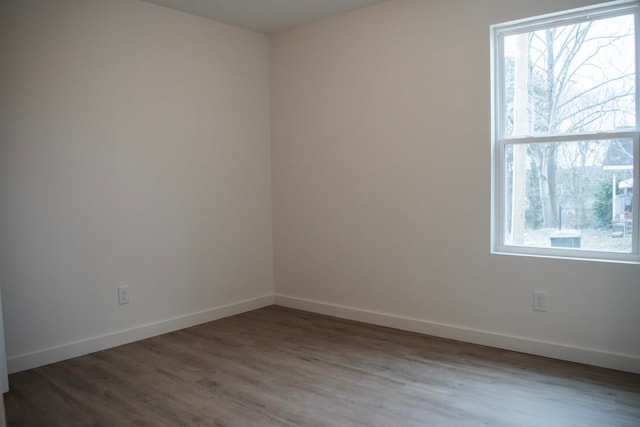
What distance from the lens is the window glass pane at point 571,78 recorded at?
3057 mm

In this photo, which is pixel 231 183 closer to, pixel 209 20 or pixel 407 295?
pixel 209 20

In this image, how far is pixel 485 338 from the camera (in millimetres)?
3537

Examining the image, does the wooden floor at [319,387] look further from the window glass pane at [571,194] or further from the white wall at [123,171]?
the window glass pane at [571,194]

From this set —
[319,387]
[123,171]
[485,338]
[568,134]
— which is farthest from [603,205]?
[123,171]

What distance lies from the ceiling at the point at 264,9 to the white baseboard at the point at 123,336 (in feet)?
8.22

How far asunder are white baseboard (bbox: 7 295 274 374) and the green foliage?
296 cm

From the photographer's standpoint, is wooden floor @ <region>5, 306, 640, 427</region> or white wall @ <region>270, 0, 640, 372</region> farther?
white wall @ <region>270, 0, 640, 372</region>

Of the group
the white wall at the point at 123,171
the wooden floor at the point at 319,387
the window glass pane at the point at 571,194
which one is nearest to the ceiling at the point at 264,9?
the white wall at the point at 123,171

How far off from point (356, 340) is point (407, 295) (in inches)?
22.4

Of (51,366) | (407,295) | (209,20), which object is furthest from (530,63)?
(51,366)

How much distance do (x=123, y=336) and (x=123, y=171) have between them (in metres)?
1.23

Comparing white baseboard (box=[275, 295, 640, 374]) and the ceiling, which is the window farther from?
the ceiling

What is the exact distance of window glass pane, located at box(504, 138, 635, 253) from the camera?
308cm

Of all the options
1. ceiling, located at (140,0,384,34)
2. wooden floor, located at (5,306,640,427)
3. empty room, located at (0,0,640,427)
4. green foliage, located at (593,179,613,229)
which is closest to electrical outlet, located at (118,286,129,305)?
empty room, located at (0,0,640,427)
